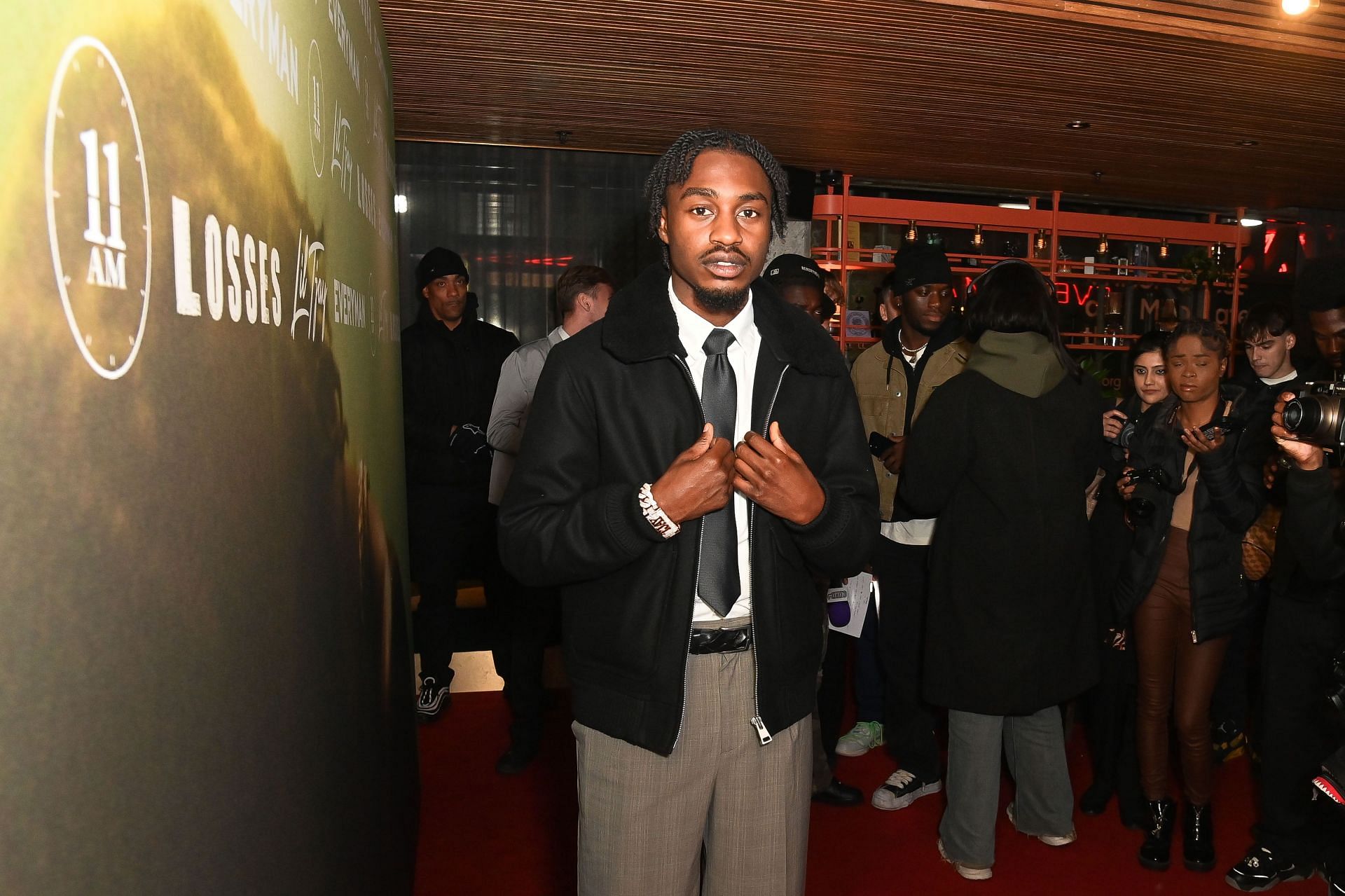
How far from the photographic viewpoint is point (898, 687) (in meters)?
3.38

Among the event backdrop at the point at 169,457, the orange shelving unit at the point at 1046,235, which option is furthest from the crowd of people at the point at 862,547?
the orange shelving unit at the point at 1046,235

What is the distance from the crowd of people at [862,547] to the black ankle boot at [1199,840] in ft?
0.04

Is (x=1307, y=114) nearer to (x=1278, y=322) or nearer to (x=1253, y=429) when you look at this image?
(x=1278, y=322)

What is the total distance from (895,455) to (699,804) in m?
1.94

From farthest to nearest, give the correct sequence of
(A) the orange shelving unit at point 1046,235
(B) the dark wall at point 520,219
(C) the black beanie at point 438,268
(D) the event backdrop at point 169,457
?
1. (A) the orange shelving unit at point 1046,235
2. (B) the dark wall at point 520,219
3. (C) the black beanie at point 438,268
4. (D) the event backdrop at point 169,457

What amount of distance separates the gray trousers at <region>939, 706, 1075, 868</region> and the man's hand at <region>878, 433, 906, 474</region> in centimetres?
87

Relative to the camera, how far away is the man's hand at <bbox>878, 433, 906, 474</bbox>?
332 cm

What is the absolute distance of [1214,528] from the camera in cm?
274

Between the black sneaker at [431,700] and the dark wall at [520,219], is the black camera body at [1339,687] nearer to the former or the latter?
the black sneaker at [431,700]

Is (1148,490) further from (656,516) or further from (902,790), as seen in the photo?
(656,516)

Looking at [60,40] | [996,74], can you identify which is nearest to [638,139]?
[996,74]

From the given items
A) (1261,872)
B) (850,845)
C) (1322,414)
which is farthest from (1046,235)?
(1322,414)

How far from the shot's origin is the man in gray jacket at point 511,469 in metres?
3.34

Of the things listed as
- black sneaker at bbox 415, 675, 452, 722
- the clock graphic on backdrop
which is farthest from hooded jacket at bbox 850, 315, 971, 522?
the clock graphic on backdrop
